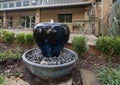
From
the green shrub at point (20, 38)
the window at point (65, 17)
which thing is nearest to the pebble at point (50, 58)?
the green shrub at point (20, 38)

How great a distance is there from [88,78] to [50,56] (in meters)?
1.37

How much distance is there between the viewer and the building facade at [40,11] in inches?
752

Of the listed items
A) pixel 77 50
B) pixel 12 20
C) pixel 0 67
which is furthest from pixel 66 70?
pixel 12 20

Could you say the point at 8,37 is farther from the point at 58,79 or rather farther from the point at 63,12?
the point at 63,12

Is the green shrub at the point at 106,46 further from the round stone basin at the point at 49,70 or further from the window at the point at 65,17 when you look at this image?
the window at the point at 65,17

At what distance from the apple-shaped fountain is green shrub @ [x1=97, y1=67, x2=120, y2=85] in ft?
2.87

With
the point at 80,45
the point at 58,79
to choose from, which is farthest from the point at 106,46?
the point at 58,79

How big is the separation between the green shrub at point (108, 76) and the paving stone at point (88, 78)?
0.15 meters

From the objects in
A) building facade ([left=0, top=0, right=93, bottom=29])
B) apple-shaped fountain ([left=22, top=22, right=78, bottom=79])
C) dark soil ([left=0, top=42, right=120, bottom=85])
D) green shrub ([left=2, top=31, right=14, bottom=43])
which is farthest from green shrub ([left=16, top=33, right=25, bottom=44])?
building facade ([left=0, top=0, right=93, bottom=29])

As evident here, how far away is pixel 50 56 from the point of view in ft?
17.9

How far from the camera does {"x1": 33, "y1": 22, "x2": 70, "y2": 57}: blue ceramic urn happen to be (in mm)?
5121

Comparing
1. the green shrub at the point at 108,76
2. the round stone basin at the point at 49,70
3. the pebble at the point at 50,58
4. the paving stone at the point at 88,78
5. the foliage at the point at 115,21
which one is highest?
the foliage at the point at 115,21

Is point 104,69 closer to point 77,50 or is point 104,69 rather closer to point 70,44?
point 77,50

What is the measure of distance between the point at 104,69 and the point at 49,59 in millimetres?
1731
